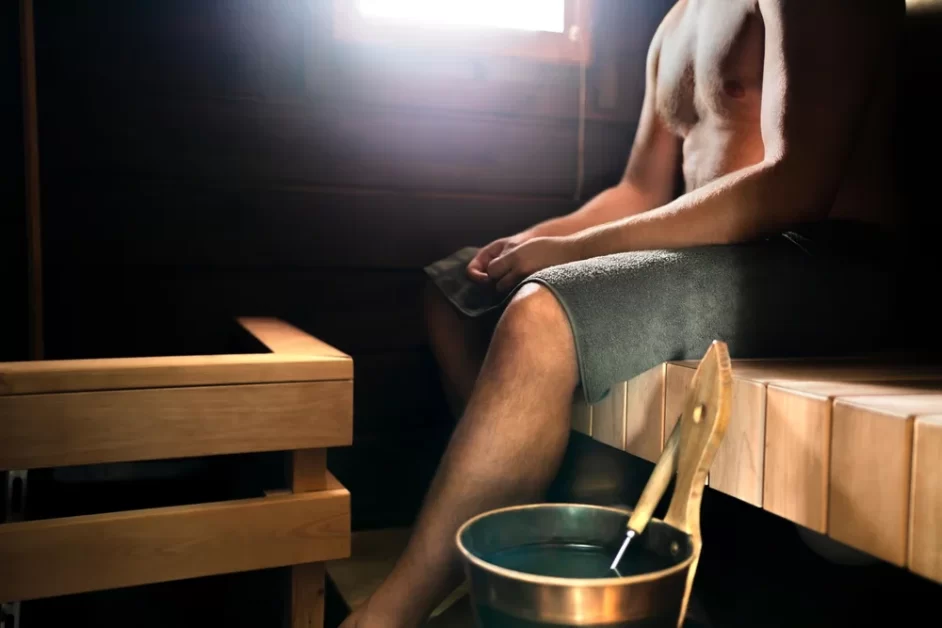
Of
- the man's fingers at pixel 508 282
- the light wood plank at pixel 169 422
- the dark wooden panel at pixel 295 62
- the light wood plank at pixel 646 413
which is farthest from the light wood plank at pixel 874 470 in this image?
the dark wooden panel at pixel 295 62

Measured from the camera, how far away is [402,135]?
2090mm

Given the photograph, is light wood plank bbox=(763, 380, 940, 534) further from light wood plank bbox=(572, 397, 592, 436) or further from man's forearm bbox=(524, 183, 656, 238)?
man's forearm bbox=(524, 183, 656, 238)

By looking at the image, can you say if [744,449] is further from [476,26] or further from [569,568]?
[476,26]

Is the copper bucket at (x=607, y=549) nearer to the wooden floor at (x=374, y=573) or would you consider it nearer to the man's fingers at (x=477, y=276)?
the wooden floor at (x=374, y=573)

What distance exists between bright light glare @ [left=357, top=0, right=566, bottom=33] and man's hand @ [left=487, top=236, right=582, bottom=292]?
93cm

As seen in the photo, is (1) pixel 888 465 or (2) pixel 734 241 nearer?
(1) pixel 888 465

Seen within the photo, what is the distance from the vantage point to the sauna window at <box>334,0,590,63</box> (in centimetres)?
203

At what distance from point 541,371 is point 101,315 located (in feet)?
3.95

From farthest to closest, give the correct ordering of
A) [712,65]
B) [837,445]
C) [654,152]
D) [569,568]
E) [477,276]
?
[654,152] < [477,276] < [712,65] < [569,568] < [837,445]

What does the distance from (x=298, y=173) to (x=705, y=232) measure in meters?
1.11

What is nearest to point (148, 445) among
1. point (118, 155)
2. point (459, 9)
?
point (118, 155)

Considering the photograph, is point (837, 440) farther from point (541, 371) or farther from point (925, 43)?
point (925, 43)

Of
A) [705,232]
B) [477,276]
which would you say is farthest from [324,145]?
[705,232]

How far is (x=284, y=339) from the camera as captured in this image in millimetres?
1544
